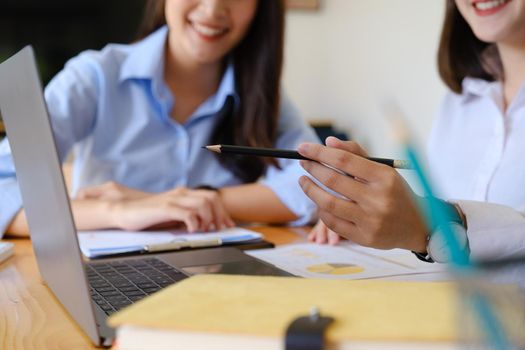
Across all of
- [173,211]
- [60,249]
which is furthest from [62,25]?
[60,249]

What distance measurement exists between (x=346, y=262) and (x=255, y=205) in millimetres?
406

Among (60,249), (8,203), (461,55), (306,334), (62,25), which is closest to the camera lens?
(306,334)

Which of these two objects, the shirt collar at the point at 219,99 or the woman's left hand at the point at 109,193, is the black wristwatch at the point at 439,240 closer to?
the woman's left hand at the point at 109,193

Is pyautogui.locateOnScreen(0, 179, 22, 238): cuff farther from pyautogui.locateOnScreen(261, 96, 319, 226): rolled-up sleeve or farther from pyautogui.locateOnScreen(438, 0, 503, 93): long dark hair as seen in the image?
pyautogui.locateOnScreen(438, 0, 503, 93): long dark hair

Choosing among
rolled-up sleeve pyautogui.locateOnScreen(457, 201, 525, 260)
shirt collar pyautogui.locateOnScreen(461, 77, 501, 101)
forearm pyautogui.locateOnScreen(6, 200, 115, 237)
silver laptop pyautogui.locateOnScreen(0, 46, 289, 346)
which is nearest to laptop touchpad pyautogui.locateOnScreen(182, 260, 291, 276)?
silver laptop pyautogui.locateOnScreen(0, 46, 289, 346)

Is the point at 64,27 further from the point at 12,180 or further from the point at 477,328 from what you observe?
the point at 477,328

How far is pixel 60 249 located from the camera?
54 cm

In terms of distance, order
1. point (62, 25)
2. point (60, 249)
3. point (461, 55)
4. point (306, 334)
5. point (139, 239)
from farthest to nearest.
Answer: point (62, 25), point (461, 55), point (139, 239), point (60, 249), point (306, 334)

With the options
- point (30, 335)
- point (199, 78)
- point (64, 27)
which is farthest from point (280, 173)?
point (64, 27)

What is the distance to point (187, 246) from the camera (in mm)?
895

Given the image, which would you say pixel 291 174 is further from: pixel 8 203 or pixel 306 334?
pixel 306 334

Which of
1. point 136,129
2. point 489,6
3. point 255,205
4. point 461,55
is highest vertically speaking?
point 489,6

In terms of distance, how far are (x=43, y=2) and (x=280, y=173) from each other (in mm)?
1275

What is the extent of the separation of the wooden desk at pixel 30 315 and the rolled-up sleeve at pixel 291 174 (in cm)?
51
